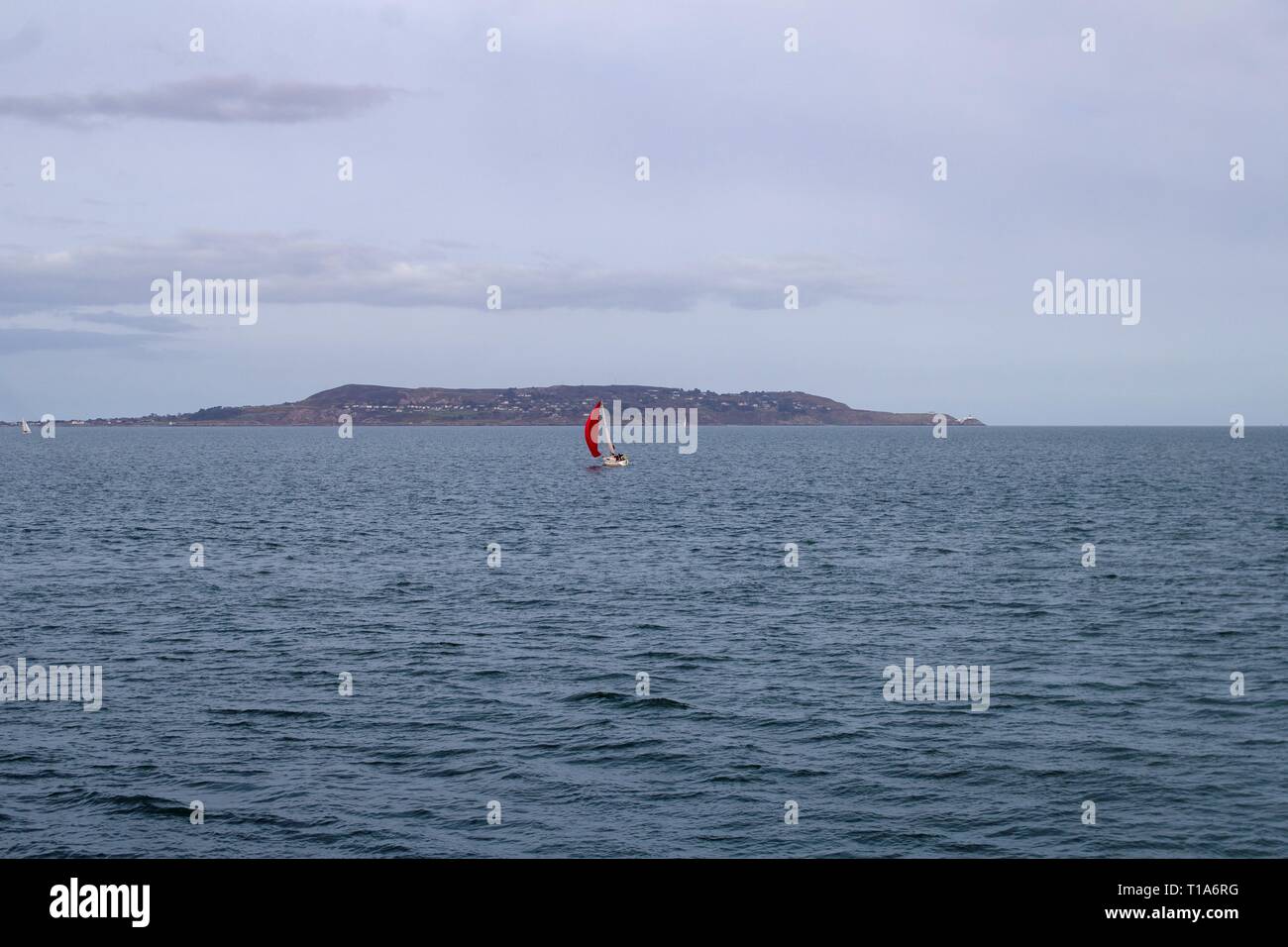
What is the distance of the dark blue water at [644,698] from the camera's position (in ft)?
78.2

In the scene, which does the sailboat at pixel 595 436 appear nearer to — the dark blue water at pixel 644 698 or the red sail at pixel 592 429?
the red sail at pixel 592 429

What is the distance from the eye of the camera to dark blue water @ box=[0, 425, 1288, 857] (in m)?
23.8

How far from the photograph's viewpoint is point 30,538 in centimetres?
7262

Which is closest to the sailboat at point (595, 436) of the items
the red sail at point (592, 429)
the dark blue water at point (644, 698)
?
the red sail at point (592, 429)

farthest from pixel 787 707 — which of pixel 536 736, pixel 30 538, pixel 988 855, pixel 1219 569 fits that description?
pixel 30 538

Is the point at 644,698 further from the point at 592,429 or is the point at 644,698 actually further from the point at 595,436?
the point at 595,436

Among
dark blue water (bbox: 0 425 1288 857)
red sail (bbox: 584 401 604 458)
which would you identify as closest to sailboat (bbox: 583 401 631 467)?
red sail (bbox: 584 401 604 458)

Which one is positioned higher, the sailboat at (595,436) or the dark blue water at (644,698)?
the sailboat at (595,436)

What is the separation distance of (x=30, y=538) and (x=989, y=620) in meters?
59.1

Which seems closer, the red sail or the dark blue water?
the dark blue water

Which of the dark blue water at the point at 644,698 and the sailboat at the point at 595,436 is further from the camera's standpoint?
the sailboat at the point at 595,436

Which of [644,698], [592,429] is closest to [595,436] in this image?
[592,429]

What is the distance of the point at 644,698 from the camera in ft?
111

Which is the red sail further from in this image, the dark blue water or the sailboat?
the dark blue water
